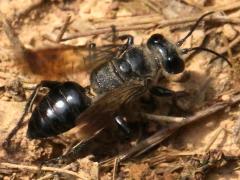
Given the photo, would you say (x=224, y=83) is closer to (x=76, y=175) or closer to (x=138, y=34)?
(x=138, y=34)

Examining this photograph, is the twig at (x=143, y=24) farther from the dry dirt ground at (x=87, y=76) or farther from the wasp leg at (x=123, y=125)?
the wasp leg at (x=123, y=125)

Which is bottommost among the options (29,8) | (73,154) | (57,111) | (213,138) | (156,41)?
(73,154)

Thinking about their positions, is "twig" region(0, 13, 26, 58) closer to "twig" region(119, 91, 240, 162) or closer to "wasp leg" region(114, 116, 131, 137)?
"wasp leg" region(114, 116, 131, 137)

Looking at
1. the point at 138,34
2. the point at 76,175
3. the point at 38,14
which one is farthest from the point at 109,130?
the point at 38,14

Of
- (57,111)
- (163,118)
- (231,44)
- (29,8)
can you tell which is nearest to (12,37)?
(29,8)

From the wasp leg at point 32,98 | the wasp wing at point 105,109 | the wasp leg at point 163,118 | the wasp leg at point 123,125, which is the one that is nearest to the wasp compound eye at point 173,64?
the wasp wing at point 105,109

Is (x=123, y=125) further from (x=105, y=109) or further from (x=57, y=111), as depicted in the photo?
(x=57, y=111)
